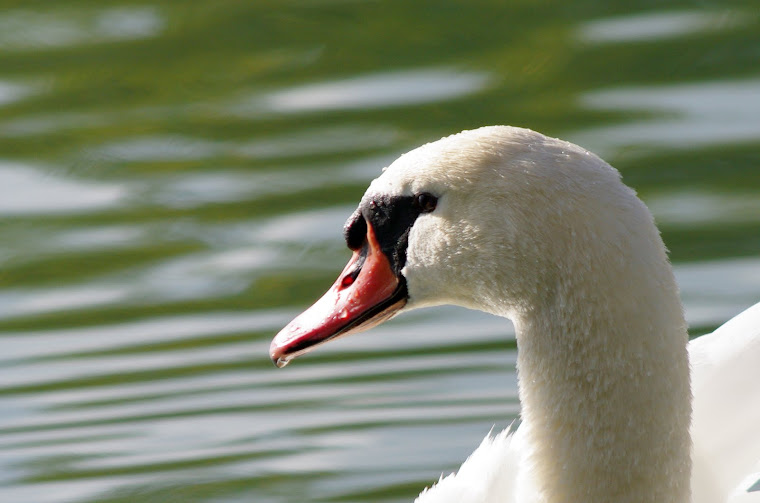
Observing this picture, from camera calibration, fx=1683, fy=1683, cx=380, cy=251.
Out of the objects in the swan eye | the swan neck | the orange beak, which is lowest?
Answer: the swan neck

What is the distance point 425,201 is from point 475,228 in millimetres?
199

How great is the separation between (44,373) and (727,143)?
3032 mm

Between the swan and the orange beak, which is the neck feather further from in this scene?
the orange beak

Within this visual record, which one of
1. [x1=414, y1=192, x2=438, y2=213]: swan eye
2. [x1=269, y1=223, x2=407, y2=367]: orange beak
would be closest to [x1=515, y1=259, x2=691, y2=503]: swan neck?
[x1=414, y1=192, x2=438, y2=213]: swan eye

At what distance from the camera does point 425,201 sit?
4051 millimetres

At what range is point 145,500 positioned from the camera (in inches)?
211

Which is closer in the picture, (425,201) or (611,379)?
(611,379)

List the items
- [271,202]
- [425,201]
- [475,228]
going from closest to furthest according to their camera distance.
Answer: [475,228], [425,201], [271,202]

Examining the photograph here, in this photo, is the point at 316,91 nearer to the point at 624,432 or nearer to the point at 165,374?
the point at 165,374

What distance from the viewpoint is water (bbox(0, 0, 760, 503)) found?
18.7 ft

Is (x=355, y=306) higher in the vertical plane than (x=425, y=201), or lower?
lower

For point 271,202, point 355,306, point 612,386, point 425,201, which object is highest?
point 271,202

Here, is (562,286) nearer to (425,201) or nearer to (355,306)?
(425,201)

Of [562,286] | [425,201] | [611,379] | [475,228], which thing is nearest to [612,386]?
[611,379]
